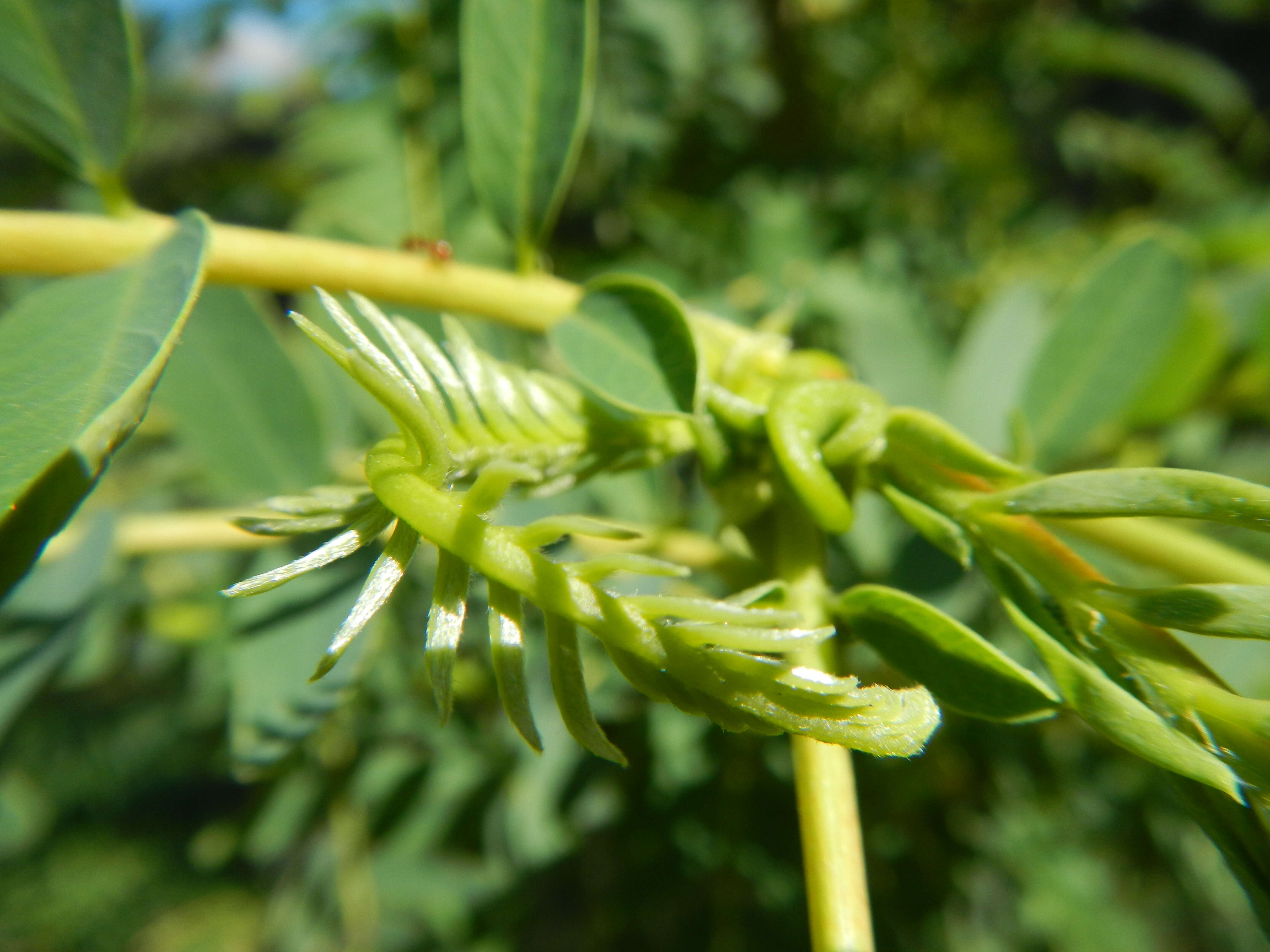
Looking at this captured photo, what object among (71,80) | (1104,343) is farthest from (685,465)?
(71,80)

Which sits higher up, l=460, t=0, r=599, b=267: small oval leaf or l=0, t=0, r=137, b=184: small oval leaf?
l=460, t=0, r=599, b=267: small oval leaf

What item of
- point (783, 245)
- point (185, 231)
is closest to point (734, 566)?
point (185, 231)

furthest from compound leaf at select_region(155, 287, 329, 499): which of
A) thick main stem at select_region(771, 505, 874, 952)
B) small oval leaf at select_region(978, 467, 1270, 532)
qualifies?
small oval leaf at select_region(978, 467, 1270, 532)

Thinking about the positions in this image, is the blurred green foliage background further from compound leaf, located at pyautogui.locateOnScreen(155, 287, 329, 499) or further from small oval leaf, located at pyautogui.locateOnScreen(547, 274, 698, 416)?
small oval leaf, located at pyautogui.locateOnScreen(547, 274, 698, 416)

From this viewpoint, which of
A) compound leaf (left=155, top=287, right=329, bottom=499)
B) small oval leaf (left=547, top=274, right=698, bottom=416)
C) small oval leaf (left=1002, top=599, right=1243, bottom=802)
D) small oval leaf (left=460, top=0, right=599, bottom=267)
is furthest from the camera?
compound leaf (left=155, top=287, right=329, bottom=499)

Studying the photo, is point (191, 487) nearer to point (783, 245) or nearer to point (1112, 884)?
point (783, 245)
